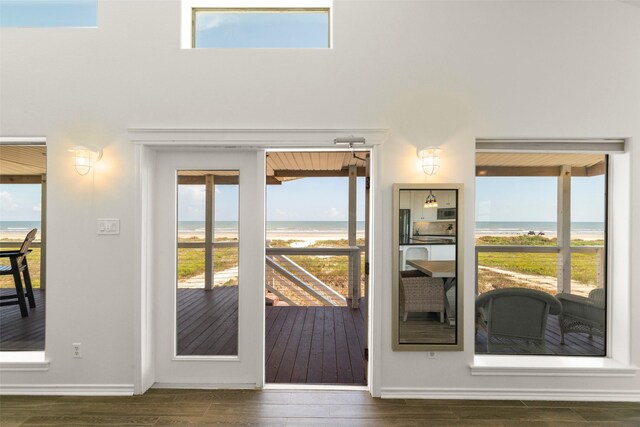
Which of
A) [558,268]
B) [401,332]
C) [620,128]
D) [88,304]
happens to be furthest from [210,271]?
[620,128]

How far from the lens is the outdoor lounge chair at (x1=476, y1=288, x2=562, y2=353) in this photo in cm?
273

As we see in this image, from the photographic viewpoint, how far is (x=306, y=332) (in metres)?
3.98

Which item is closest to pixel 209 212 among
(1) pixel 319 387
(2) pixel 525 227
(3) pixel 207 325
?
(3) pixel 207 325

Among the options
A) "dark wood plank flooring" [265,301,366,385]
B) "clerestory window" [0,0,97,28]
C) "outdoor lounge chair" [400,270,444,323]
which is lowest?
"dark wood plank flooring" [265,301,366,385]

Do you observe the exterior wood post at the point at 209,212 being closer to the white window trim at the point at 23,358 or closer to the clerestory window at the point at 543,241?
the white window trim at the point at 23,358

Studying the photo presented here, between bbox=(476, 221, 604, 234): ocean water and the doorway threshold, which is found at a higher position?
bbox=(476, 221, 604, 234): ocean water

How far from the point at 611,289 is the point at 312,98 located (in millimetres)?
2855

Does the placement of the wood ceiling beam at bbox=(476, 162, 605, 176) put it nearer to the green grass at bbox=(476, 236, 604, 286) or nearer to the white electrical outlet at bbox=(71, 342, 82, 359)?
the green grass at bbox=(476, 236, 604, 286)

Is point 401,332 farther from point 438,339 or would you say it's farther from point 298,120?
point 298,120

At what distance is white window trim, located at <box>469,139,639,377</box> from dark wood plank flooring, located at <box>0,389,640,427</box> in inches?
9.4

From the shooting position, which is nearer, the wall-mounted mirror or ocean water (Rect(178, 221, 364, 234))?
the wall-mounted mirror

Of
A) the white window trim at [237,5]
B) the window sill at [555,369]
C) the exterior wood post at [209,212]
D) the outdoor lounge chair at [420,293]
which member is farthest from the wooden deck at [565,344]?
the white window trim at [237,5]

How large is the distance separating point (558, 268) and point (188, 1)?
377cm

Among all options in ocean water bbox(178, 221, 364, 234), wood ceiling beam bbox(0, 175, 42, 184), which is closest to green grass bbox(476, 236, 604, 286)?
wood ceiling beam bbox(0, 175, 42, 184)
